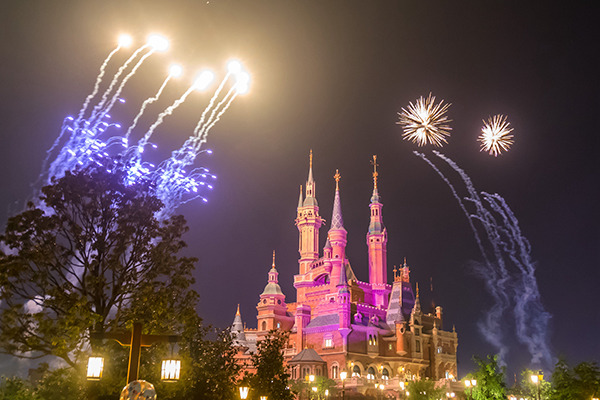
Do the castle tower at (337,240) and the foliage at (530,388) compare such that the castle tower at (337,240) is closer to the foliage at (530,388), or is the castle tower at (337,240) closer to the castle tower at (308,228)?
the castle tower at (308,228)

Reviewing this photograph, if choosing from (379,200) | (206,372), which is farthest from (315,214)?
(206,372)

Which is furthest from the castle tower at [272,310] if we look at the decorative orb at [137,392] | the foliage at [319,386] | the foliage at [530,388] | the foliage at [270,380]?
the decorative orb at [137,392]

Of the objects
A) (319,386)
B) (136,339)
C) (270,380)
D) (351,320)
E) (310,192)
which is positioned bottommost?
(319,386)

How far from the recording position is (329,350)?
88.5 m

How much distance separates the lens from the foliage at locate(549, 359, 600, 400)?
155ft

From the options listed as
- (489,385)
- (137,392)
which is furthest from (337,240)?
(137,392)

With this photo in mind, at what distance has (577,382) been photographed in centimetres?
4809

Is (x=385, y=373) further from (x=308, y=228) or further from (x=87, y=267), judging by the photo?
(x=87, y=267)

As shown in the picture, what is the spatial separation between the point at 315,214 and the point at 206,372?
80.1 meters

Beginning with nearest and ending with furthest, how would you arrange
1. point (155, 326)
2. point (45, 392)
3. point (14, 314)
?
point (14, 314) < point (155, 326) < point (45, 392)

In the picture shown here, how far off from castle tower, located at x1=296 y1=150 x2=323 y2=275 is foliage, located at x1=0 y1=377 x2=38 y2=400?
66.8 meters

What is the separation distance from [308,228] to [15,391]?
7524 cm

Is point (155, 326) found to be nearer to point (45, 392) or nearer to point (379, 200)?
point (45, 392)

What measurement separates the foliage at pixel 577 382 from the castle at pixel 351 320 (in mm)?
32858
